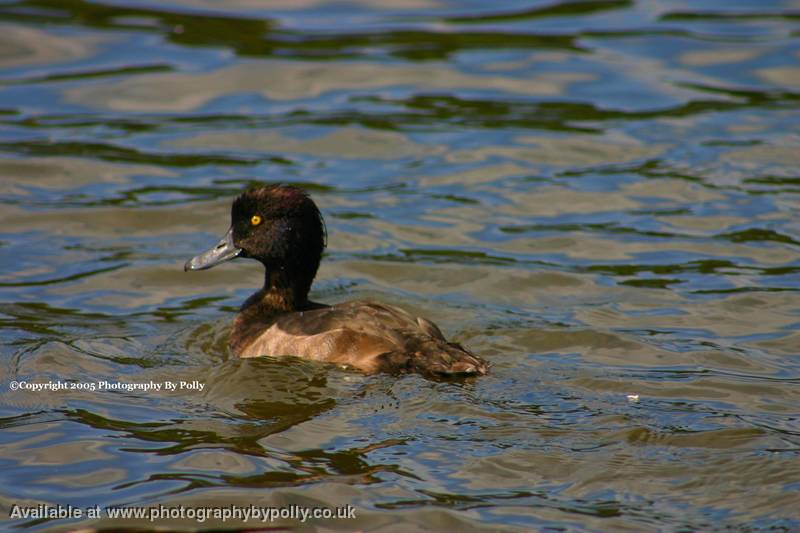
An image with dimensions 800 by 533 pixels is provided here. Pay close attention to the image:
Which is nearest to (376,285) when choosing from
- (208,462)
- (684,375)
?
(684,375)

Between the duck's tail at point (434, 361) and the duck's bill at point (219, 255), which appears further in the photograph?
the duck's bill at point (219, 255)

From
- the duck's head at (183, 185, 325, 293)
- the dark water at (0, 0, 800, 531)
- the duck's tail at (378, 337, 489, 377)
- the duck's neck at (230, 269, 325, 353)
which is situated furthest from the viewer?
the duck's neck at (230, 269, 325, 353)

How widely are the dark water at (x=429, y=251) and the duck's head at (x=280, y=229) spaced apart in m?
0.86

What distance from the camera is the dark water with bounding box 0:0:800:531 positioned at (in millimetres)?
6988

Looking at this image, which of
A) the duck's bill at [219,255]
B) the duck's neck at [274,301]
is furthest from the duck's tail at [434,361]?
the duck's bill at [219,255]

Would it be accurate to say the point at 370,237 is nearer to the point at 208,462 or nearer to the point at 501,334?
the point at 501,334

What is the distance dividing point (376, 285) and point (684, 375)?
10.8ft

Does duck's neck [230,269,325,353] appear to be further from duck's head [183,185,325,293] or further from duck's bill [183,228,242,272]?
duck's bill [183,228,242,272]

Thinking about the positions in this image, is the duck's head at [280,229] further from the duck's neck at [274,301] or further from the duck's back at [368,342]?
the duck's back at [368,342]

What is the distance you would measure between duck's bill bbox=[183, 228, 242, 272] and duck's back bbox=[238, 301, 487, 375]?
0.78m

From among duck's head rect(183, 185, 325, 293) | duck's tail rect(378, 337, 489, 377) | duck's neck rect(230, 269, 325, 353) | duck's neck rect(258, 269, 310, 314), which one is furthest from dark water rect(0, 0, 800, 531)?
duck's head rect(183, 185, 325, 293)

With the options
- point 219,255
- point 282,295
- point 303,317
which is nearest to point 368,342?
point 303,317

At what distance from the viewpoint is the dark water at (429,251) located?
6988 mm

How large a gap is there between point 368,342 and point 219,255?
5.72ft
